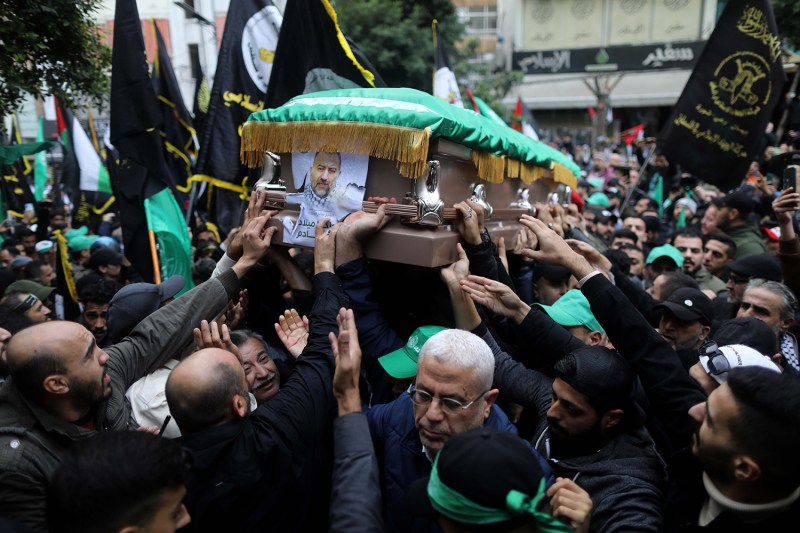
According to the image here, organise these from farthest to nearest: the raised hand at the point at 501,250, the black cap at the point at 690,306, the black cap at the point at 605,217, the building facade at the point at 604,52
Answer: the building facade at the point at 604,52
the black cap at the point at 605,217
the raised hand at the point at 501,250
the black cap at the point at 690,306

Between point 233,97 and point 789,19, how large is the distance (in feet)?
39.6

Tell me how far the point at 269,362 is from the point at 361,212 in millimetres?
799

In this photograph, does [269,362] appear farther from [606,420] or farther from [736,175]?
[736,175]

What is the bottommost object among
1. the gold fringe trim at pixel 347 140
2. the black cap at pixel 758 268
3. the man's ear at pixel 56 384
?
the black cap at pixel 758 268

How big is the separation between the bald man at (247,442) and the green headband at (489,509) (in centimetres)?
66

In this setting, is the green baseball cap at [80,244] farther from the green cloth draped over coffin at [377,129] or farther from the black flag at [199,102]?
the green cloth draped over coffin at [377,129]

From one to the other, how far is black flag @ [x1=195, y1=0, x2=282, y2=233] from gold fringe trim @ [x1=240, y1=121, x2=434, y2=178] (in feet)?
5.22

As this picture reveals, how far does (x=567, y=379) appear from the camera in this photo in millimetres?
1978

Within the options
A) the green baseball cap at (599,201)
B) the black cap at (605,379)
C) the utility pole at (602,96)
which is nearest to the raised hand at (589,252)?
the black cap at (605,379)

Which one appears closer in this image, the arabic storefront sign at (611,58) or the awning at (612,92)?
the arabic storefront sign at (611,58)

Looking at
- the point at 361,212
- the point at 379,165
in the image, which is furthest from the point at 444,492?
the point at 379,165

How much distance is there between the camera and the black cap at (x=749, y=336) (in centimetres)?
249

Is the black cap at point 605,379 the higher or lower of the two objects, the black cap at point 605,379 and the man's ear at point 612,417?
the higher

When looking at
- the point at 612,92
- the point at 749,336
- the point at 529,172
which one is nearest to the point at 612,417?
the point at 749,336
